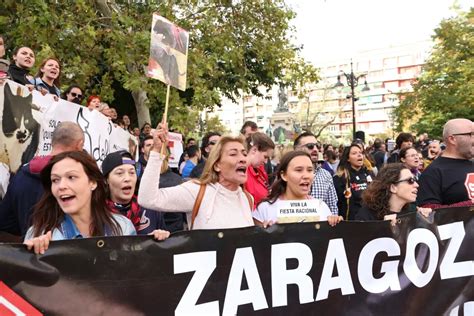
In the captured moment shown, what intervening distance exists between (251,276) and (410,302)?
1.18 m

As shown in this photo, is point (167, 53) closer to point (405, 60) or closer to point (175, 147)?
point (175, 147)

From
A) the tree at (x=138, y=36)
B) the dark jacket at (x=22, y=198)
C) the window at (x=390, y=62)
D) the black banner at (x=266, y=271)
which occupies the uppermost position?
the window at (x=390, y=62)

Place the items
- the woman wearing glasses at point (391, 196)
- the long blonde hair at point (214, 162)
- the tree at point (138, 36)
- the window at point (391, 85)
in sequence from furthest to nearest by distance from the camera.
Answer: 1. the window at point (391, 85)
2. the tree at point (138, 36)
3. the woman wearing glasses at point (391, 196)
4. the long blonde hair at point (214, 162)

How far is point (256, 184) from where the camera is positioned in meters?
4.96

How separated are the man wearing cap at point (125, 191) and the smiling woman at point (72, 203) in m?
0.69

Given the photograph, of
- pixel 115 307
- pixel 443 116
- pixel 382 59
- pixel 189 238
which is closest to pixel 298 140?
pixel 189 238

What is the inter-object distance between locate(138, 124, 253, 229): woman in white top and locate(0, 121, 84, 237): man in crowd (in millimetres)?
645

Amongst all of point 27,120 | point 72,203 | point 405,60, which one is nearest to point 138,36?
point 27,120

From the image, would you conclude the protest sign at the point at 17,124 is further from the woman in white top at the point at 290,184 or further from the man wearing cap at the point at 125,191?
the woman in white top at the point at 290,184

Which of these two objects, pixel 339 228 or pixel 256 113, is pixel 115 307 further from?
pixel 256 113

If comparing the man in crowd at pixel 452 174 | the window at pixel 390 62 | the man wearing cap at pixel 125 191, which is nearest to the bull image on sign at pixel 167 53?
the man wearing cap at pixel 125 191

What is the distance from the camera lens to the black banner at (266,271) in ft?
8.43

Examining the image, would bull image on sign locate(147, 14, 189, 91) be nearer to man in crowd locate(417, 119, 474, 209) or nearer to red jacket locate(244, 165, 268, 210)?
red jacket locate(244, 165, 268, 210)

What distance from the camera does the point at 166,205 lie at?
337 centimetres
